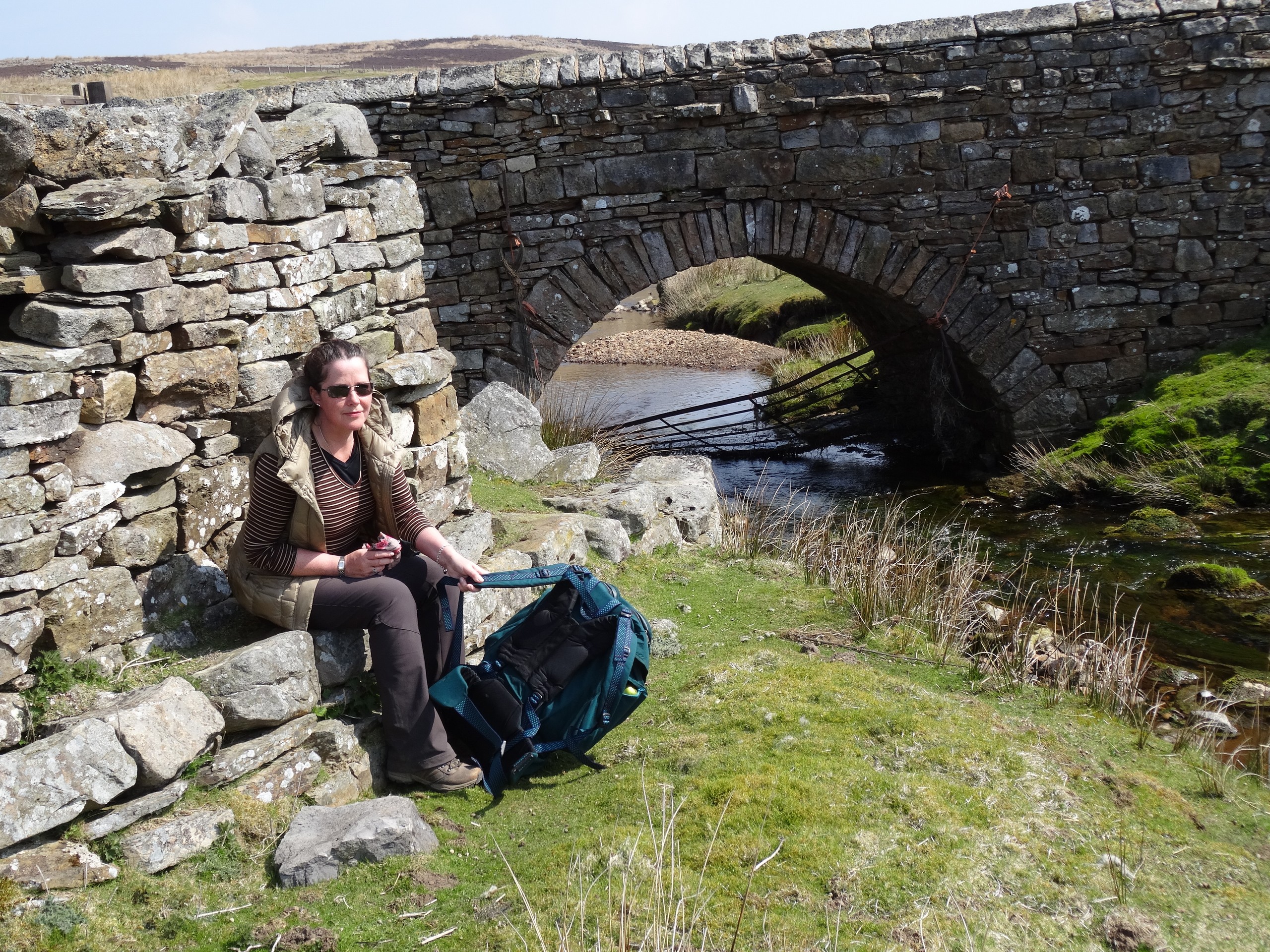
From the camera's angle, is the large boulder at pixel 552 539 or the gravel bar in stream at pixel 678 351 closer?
the large boulder at pixel 552 539

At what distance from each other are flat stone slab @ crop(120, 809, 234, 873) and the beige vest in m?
0.74

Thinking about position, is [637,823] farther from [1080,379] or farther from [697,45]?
[1080,379]

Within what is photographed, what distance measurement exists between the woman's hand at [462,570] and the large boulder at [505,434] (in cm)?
352

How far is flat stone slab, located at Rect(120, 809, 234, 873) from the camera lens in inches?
123

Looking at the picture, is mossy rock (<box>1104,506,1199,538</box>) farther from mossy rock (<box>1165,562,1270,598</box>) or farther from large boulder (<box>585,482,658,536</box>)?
large boulder (<box>585,482,658,536</box>)

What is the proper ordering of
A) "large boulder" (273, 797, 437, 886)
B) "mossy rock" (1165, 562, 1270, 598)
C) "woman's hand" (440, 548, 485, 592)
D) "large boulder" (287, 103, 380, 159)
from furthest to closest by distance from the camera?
"mossy rock" (1165, 562, 1270, 598)
"large boulder" (287, 103, 380, 159)
"woman's hand" (440, 548, 485, 592)
"large boulder" (273, 797, 437, 886)

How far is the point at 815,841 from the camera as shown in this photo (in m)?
3.38

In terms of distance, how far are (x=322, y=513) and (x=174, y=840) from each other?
119 centimetres

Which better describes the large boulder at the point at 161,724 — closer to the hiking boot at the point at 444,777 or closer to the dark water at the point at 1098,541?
the hiking boot at the point at 444,777

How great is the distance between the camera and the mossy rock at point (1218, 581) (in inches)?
264

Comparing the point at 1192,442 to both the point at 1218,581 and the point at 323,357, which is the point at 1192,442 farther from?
the point at 323,357

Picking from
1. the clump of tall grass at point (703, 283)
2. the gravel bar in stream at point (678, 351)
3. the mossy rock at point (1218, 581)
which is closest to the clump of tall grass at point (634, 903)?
the mossy rock at point (1218, 581)

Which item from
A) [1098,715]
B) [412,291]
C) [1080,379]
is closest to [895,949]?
[1098,715]

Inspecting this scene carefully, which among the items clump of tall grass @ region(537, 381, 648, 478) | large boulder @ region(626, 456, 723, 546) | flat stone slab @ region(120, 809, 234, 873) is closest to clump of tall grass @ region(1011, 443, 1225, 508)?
large boulder @ region(626, 456, 723, 546)
